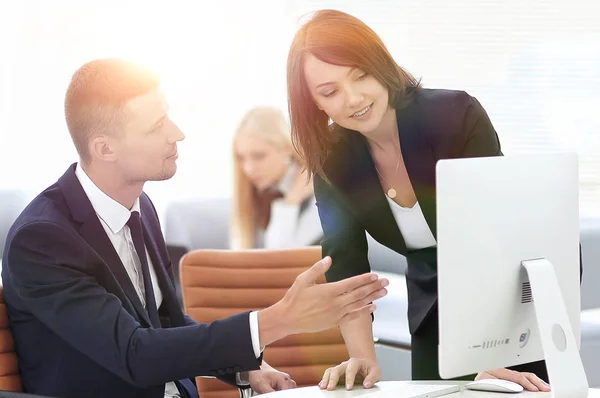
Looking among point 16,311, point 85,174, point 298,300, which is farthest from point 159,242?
point 298,300

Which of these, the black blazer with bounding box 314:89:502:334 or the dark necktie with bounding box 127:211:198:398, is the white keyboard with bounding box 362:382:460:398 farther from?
the dark necktie with bounding box 127:211:198:398

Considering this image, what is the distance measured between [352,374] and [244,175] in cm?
278

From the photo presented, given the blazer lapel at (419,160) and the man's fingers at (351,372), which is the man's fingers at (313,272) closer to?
the man's fingers at (351,372)

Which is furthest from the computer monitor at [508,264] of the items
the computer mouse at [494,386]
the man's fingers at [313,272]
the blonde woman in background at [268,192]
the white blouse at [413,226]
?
the blonde woman in background at [268,192]

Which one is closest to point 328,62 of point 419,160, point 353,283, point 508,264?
point 419,160

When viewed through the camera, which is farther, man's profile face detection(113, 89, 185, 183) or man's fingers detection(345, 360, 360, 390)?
man's profile face detection(113, 89, 185, 183)

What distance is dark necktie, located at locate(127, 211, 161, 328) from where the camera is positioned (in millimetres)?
1998

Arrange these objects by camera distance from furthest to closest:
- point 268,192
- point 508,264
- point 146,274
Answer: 1. point 268,192
2. point 146,274
3. point 508,264

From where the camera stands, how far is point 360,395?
1742 millimetres

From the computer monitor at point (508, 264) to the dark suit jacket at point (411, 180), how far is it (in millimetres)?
403

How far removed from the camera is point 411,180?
2062 mm

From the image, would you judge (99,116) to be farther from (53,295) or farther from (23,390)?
(23,390)

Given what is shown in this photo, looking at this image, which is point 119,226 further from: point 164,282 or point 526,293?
point 526,293

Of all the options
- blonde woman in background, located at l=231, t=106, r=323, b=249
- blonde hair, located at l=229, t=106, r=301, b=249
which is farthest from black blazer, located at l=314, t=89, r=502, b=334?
blonde hair, located at l=229, t=106, r=301, b=249
